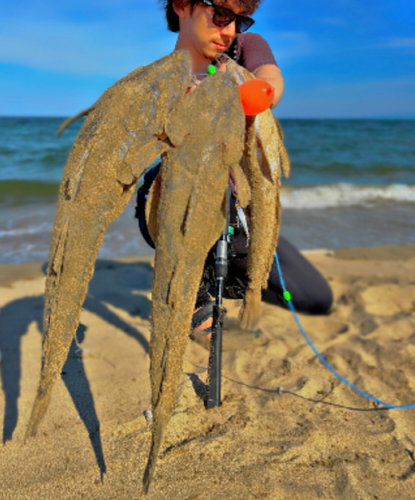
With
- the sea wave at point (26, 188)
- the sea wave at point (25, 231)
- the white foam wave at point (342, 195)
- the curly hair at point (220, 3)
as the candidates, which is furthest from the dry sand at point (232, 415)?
the sea wave at point (26, 188)

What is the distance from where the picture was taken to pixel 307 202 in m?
10.1

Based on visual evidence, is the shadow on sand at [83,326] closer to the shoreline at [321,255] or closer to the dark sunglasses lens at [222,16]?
the shoreline at [321,255]

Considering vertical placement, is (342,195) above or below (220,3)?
below

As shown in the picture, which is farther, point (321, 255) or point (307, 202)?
point (307, 202)

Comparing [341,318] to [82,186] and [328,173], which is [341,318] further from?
[328,173]

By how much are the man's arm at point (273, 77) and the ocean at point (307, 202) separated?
2.94 ft

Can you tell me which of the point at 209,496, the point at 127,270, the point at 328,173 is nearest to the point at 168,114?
the point at 209,496

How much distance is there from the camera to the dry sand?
2.06 metres

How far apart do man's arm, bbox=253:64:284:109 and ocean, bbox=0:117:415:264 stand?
0.89 meters

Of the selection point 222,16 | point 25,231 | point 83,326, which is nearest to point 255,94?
point 222,16

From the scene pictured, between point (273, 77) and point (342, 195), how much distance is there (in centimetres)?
957

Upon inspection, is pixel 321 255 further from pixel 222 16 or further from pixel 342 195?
pixel 342 195

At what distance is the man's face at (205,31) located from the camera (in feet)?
6.31

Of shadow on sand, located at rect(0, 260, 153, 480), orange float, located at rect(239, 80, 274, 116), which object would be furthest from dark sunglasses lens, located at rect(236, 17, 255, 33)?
shadow on sand, located at rect(0, 260, 153, 480)
